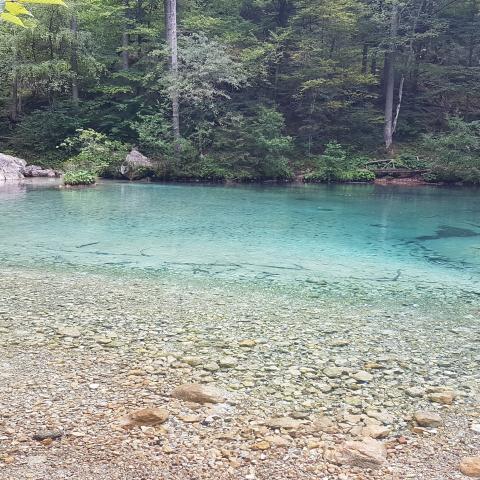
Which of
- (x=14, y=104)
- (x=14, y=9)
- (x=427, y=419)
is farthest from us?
(x=14, y=104)

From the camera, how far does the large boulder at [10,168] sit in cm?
1931

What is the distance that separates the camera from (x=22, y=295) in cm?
546

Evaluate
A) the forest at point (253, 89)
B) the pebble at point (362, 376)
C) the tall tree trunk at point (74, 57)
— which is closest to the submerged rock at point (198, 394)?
the pebble at point (362, 376)

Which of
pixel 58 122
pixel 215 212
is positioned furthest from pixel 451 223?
pixel 58 122

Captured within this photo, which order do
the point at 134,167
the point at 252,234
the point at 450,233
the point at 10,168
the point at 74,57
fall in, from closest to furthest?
the point at 252,234, the point at 450,233, the point at 10,168, the point at 134,167, the point at 74,57

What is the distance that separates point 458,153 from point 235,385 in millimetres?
18388

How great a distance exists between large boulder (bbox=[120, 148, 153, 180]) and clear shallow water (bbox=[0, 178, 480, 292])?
3.74 m

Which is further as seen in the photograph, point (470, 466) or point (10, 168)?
point (10, 168)

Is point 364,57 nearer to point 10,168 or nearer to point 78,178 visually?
point 78,178

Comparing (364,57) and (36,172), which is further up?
(364,57)

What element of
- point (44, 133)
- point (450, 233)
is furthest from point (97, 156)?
point (450, 233)

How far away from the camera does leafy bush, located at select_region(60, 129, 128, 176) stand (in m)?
20.5

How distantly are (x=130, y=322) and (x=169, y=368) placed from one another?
45.0 inches

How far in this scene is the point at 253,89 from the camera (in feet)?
75.8
